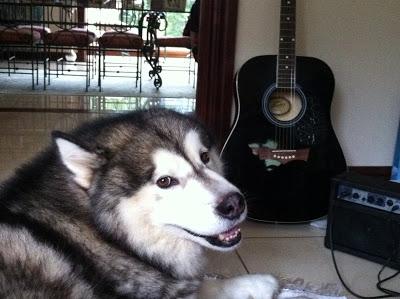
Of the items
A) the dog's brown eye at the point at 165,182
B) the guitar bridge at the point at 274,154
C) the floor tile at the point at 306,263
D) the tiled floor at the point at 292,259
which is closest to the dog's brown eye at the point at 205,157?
the dog's brown eye at the point at 165,182

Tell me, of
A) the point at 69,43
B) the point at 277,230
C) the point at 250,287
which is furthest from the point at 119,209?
the point at 69,43

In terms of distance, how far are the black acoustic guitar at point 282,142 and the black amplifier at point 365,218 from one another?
0.90 feet

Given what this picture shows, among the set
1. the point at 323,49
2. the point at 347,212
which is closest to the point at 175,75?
the point at 323,49

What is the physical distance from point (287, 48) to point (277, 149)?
44 centimetres

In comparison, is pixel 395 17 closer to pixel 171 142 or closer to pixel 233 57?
pixel 233 57

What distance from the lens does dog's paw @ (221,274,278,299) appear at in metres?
1.60

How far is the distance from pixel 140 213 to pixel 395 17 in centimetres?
193

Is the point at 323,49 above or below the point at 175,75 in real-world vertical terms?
above

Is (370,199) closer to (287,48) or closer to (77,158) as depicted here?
(287,48)

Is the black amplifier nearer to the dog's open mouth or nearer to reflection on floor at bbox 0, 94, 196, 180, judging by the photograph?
the dog's open mouth

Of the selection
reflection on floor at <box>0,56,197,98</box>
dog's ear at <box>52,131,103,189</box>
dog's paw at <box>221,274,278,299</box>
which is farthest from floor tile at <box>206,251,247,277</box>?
reflection on floor at <box>0,56,197,98</box>

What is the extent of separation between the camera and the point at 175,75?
23.3 feet

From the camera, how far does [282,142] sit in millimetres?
2291

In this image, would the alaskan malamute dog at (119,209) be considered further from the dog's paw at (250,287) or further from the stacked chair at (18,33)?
the stacked chair at (18,33)
